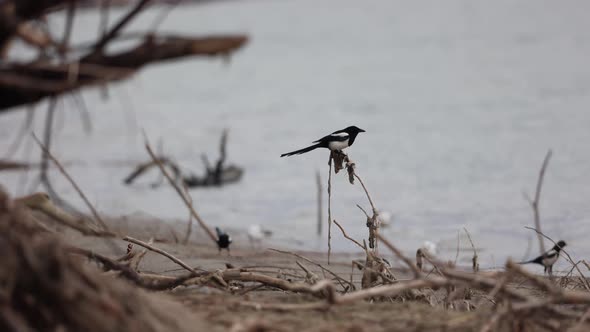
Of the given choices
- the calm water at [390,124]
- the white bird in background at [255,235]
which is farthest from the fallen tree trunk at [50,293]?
the white bird in background at [255,235]

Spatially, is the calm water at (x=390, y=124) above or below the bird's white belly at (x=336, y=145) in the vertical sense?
below

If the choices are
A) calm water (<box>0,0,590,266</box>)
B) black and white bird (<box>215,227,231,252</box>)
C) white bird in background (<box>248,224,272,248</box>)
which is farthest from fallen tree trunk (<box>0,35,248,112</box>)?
calm water (<box>0,0,590,266</box>)

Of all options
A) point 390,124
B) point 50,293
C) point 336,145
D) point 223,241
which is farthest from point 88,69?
point 390,124

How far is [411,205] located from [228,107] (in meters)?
6.52

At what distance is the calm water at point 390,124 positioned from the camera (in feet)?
25.6

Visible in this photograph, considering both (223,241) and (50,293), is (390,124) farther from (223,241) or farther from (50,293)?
(50,293)

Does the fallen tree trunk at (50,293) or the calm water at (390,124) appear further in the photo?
the calm water at (390,124)

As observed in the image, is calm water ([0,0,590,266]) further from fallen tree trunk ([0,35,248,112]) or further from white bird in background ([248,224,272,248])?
fallen tree trunk ([0,35,248,112])

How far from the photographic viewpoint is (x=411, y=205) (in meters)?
8.04

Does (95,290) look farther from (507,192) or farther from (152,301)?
(507,192)

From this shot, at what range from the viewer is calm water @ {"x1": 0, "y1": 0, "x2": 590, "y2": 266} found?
7809 mm

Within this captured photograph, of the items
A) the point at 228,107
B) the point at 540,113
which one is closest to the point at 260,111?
the point at 228,107

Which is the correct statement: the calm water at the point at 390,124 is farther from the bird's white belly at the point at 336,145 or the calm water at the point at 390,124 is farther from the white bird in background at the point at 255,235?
the bird's white belly at the point at 336,145

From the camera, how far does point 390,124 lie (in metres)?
11.7
